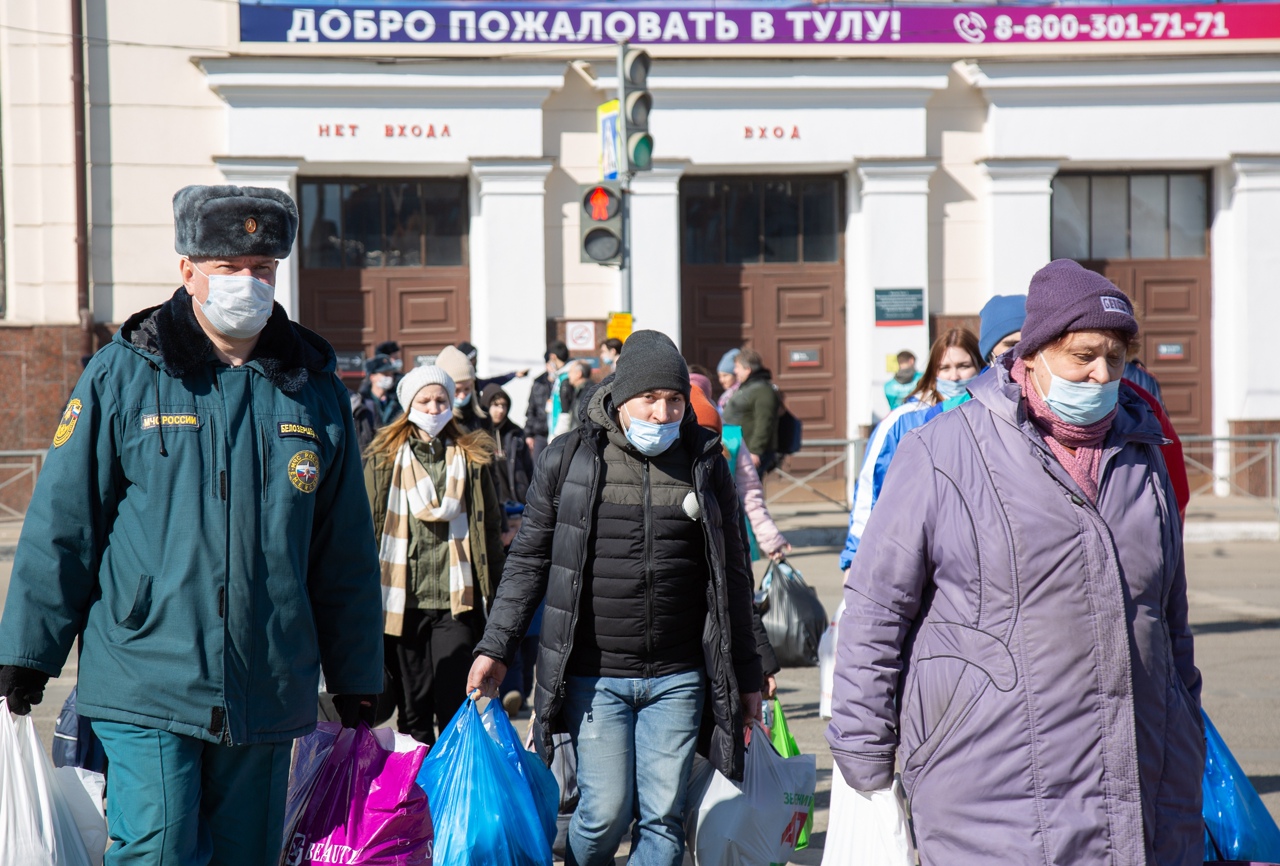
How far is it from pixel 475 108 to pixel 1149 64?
8103 mm

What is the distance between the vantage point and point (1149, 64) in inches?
677

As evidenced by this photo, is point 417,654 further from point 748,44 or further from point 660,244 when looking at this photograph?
point 748,44

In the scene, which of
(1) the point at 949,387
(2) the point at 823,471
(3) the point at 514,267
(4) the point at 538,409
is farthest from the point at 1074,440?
(3) the point at 514,267

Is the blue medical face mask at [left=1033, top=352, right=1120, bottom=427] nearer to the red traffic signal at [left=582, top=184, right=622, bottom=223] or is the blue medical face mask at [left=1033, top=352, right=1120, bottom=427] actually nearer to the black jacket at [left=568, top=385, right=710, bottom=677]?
the black jacket at [left=568, top=385, right=710, bottom=677]

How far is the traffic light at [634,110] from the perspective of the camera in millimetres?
11406

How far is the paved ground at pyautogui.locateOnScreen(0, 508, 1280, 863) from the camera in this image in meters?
6.79

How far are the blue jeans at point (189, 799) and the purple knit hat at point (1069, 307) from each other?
6.61ft

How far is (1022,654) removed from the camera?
9.46ft

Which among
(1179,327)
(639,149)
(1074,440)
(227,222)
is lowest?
(1074,440)

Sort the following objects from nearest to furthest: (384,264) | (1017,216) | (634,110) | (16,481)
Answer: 1. (634,110)
2. (16,481)
3. (384,264)
4. (1017,216)

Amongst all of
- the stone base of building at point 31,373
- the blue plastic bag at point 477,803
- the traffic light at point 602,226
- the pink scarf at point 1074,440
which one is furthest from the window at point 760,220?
the pink scarf at point 1074,440

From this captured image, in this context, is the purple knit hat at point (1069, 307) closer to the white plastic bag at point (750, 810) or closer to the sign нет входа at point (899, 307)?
the white plastic bag at point (750, 810)

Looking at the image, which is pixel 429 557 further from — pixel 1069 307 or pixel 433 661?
pixel 1069 307

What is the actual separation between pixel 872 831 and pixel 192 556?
1654 mm
